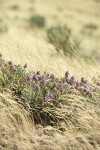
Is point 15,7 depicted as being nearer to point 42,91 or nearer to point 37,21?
point 37,21

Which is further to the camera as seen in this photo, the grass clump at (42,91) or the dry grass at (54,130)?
the grass clump at (42,91)

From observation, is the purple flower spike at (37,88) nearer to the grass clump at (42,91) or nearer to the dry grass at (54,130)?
the grass clump at (42,91)

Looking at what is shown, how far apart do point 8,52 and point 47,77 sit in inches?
45.6

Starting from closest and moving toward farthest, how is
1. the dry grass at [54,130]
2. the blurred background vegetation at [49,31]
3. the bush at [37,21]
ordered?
1. the dry grass at [54,130]
2. the blurred background vegetation at [49,31]
3. the bush at [37,21]

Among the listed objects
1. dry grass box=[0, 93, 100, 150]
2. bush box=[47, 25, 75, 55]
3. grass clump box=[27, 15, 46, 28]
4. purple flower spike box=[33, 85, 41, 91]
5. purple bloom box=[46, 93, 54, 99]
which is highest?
grass clump box=[27, 15, 46, 28]

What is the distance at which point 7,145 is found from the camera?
4.23m

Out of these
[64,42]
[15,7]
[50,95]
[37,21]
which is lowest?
[50,95]

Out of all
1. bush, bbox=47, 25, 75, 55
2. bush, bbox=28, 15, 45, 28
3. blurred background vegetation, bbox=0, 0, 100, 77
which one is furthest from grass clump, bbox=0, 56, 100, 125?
bush, bbox=28, 15, 45, 28

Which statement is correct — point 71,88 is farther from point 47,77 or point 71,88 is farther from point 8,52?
point 8,52

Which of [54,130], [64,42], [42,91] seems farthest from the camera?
[64,42]

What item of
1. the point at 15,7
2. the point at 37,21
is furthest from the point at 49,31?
the point at 15,7

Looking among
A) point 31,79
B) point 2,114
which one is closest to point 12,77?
point 31,79

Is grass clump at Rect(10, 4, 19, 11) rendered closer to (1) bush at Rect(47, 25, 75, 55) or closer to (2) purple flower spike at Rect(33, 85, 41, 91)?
(1) bush at Rect(47, 25, 75, 55)

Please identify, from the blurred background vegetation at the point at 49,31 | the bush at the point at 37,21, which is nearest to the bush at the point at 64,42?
the blurred background vegetation at the point at 49,31
